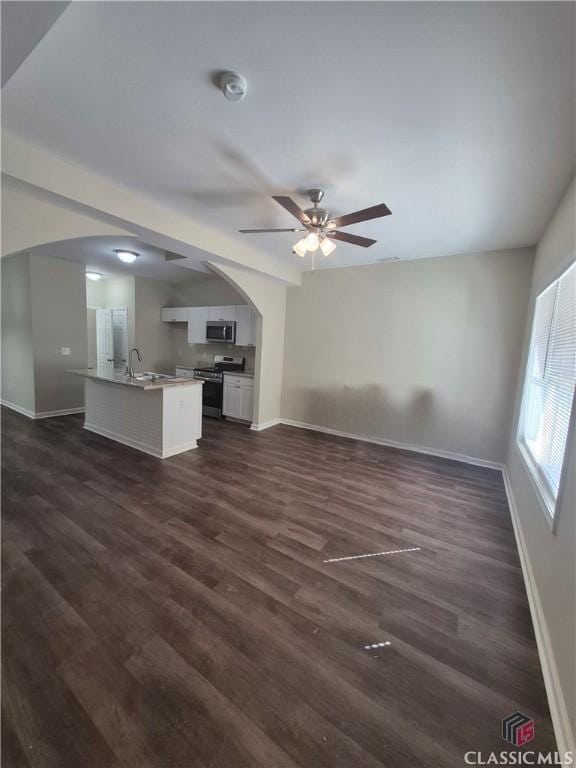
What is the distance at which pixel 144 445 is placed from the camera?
12.4ft

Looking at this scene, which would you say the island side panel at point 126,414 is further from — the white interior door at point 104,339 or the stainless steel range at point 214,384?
the white interior door at point 104,339

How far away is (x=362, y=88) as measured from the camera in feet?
4.73

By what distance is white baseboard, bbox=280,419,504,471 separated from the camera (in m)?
3.85

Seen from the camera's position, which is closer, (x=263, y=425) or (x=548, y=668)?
(x=548, y=668)

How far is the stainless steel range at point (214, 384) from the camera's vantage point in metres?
5.59

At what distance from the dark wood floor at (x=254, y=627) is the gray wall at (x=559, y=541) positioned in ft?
0.72

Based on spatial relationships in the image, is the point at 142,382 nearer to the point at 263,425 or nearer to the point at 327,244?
the point at 263,425

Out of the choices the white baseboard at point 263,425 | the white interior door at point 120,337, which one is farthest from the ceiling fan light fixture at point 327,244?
the white interior door at point 120,337

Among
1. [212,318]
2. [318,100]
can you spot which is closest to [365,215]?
[318,100]

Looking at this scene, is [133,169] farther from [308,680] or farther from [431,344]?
[431,344]

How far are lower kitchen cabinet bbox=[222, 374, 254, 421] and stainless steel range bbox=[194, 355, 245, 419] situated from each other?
13 centimetres

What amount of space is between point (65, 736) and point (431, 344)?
459 centimetres

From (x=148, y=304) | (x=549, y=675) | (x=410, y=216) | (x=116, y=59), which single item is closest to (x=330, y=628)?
(x=549, y=675)

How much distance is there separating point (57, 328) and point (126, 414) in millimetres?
2508
